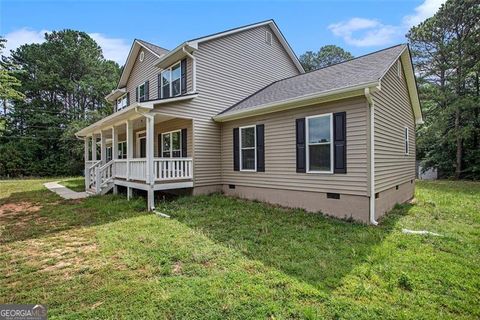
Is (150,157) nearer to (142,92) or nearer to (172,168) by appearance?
Result: (172,168)

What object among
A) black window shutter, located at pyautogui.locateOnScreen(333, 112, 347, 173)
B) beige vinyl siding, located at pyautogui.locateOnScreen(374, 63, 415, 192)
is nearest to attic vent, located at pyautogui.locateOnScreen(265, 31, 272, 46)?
beige vinyl siding, located at pyautogui.locateOnScreen(374, 63, 415, 192)

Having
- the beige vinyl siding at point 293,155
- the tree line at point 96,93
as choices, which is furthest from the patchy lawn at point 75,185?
the beige vinyl siding at point 293,155

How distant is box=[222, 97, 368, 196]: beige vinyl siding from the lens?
6453 mm

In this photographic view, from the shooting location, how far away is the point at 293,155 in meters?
7.90

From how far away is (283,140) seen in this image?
8180 millimetres

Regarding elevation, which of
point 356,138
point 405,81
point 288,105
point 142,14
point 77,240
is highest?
point 142,14

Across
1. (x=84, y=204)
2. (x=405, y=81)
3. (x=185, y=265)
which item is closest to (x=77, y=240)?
(x=185, y=265)

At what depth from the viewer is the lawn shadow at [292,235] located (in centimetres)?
404

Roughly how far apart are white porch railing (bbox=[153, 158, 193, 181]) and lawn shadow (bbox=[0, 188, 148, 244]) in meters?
1.19

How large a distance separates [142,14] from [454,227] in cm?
1167

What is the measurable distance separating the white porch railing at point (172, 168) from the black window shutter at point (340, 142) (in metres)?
5.18

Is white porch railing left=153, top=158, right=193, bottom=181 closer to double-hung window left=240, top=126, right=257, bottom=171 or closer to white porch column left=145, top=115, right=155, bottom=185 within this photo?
white porch column left=145, top=115, right=155, bottom=185

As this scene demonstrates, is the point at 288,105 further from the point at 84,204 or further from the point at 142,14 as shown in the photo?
the point at 84,204

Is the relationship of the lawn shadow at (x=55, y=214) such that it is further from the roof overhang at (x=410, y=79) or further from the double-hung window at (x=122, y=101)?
the roof overhang at (x=410, y=79)
